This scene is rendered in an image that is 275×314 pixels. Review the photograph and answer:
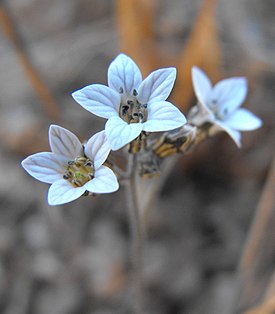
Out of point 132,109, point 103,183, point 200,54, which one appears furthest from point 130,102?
point 200,54

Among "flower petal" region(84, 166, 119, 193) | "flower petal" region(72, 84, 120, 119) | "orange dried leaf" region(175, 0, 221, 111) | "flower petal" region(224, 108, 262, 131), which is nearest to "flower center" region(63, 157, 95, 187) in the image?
"flower petal" region(84, 166, 119, 193)

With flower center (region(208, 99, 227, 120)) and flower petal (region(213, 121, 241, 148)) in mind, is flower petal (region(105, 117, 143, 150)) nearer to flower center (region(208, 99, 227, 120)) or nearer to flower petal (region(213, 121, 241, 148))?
flower petal (region(213, 121, 241, 148))

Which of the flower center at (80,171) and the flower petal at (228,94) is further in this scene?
the flower petal at (228,94)

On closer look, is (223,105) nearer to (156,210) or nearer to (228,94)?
(228,94)

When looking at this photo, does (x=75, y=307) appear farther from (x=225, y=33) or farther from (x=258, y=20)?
(x=258, y=20)

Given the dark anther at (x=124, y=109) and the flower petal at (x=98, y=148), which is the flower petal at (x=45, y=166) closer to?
the flower petal at (x=98, y=148)

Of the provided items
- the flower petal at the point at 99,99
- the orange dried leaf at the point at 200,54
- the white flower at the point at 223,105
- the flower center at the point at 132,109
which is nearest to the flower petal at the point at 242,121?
the white flower at the point at 223,105

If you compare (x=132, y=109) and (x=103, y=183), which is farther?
(x=132, y=109)
